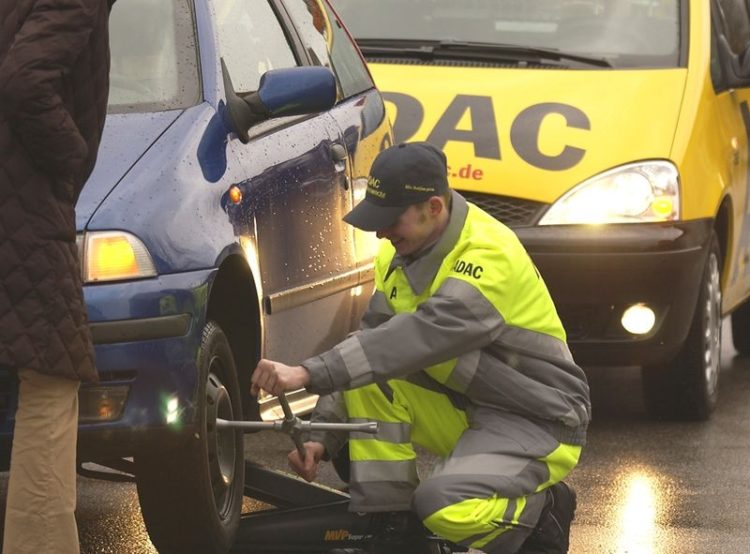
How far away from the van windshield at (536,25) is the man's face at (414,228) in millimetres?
3596

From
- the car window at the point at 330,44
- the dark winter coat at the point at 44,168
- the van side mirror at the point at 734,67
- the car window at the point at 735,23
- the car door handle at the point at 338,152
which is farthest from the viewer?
the car window at the point at 735,23

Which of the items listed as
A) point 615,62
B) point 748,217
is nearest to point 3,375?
point 615,62

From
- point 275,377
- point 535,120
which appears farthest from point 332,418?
point 535,120

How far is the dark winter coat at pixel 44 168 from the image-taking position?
457 cm

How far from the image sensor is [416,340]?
5180 millimetres

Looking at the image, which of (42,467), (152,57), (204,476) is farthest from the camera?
(152,57)

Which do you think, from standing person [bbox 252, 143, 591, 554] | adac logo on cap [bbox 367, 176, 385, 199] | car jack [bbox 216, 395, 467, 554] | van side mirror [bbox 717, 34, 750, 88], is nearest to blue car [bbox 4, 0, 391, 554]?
car jack [bbox 216, 395, 467, 554]

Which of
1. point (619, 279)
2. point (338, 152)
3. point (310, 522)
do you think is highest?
point (338, 152)

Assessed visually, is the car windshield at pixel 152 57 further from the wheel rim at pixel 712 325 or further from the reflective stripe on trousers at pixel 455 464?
the wheel rim at pixel 712 325

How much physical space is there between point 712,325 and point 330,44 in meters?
2.05

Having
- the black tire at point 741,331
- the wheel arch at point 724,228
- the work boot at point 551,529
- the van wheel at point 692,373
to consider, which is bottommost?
the black tire at point 741,331

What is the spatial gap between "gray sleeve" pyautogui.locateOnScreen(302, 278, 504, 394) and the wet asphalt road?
116 centimetres

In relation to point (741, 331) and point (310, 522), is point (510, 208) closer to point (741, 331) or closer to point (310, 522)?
point (310, 522)

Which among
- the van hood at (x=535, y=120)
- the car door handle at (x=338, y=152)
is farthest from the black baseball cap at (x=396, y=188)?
the van hood at (x=535, y=120)
